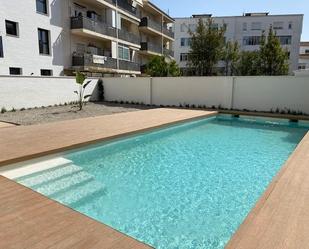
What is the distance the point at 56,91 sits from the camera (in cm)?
1672

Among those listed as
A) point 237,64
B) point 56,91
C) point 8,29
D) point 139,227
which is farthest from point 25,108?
point 237,64

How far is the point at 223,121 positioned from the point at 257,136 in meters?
3.62

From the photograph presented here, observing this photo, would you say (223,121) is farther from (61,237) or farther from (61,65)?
(61,65)

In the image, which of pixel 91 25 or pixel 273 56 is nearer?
pixel 91 25

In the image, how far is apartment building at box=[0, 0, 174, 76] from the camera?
1733cm

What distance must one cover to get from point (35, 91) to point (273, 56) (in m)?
19.8

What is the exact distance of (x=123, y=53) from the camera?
28.3 meters

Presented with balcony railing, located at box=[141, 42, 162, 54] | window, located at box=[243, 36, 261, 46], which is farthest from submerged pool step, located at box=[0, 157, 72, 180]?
window, located at box=[243, 36, 261, 46]

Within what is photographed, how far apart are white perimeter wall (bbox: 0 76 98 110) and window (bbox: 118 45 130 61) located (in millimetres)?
10837

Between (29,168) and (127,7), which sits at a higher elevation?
(127,7)

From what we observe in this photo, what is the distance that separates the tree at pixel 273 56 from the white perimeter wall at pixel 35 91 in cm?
1683

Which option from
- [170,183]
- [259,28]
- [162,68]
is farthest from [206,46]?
[259,28]

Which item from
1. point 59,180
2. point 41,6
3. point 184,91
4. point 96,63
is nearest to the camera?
point 59,180

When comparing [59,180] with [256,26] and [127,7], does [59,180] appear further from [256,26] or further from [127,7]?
[256,26]
